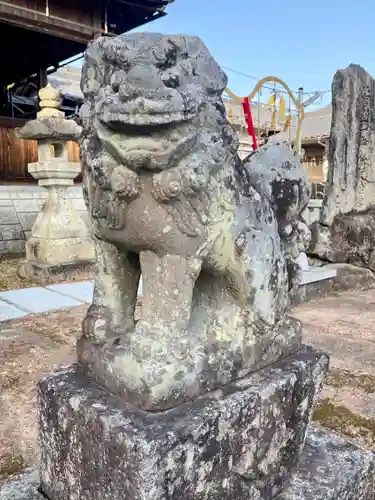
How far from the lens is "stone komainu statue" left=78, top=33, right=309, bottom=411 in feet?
2.85

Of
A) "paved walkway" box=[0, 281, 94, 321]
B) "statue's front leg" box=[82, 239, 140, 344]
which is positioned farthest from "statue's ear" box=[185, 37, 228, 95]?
"paved walkway" box=[0, 281, 94, 321]

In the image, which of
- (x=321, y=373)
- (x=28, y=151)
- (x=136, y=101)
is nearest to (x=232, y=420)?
(x=321, y=373)

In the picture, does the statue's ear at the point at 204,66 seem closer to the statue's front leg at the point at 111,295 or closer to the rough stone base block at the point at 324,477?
the statue's front leg at the point at 111,295

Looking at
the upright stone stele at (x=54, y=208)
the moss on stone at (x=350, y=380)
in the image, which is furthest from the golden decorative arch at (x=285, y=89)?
the moss on stone at (x=350, y=380)

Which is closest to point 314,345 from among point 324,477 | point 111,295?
point 324,477

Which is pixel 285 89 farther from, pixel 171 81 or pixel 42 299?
pixel 171 81

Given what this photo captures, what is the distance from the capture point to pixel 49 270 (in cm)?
417

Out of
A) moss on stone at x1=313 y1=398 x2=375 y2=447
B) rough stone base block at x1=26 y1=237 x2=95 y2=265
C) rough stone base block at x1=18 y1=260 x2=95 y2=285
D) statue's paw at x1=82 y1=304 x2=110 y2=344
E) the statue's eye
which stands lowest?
moss on stone at x1=313 y1=398 x2=375 y2=447

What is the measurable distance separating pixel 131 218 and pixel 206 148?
0.20m

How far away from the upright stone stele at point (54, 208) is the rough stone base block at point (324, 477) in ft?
10.3

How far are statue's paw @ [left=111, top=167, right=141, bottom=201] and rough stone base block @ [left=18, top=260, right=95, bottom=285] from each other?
11.3 feet

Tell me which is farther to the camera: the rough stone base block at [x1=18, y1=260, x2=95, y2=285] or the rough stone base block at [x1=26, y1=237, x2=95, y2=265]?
the rough stone base block at [x1=26, y1=237, x2=95, y2=265]

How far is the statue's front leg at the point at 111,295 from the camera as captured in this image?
107 cm

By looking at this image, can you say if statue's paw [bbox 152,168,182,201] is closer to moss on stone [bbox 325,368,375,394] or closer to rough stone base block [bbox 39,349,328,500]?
rough stone base block [bbox 39,349,328,500]
